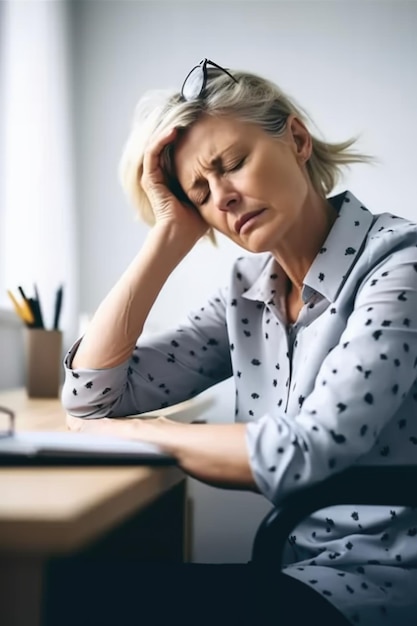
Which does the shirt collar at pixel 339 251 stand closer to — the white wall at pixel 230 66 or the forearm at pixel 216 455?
the forearm at pixel 216 455

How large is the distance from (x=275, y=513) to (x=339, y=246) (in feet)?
1.44

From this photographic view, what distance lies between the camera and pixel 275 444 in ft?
2.23

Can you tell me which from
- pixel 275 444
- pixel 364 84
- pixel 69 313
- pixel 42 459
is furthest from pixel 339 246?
pixel 69 313

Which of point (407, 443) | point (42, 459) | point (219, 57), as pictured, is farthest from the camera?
point (219, 57)

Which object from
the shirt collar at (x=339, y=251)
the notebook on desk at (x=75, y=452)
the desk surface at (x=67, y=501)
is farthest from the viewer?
the shirt collar at (x=339, y=251)

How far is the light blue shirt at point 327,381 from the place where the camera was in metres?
0.71

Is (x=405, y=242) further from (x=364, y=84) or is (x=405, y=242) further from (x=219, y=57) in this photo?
(x=219, y=57)

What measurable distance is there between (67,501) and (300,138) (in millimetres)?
776

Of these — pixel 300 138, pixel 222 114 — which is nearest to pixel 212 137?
pixel 222 114

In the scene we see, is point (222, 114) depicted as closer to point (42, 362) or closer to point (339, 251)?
point (339, 251)

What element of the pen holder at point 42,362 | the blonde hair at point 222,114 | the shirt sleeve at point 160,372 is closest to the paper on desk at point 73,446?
the shirt sleeve at point 160,372

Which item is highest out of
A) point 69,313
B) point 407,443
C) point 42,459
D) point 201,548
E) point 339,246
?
point 339,246

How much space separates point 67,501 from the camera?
1.54 feet

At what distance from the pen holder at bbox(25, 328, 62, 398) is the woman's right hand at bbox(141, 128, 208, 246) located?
50 centimetres
